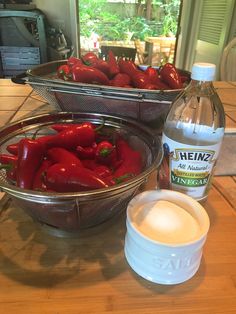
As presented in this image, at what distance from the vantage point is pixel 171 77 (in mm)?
653

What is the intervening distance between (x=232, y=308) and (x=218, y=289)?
3 centimetres

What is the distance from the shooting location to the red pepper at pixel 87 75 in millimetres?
627

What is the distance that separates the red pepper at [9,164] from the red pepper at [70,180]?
0.08 m

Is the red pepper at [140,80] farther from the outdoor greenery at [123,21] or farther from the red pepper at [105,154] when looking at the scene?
the outdoor greenery at [123,21]

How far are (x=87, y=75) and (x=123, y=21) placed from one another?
278 cm

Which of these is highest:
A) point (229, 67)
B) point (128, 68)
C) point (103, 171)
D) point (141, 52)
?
point (128, 68)

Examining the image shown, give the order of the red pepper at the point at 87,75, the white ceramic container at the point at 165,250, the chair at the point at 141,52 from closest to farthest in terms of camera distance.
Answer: the white ceramic container at the point at 165,250, the red pepper at the point at 87,75, the chair at the point at 141,52

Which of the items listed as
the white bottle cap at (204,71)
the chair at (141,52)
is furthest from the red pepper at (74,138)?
the chair at (141,52)

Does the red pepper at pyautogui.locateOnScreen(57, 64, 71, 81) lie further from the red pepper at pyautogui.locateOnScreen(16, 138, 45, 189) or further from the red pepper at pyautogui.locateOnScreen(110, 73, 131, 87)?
the red pepper at pyautogui.locateOnScreen(16, 138, 45, 189)

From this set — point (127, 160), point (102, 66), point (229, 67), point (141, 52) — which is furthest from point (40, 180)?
point (141, 52)

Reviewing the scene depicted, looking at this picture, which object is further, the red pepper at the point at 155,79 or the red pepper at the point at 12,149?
the red pepper at the point at 155,79

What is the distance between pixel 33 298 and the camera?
13.3 inches

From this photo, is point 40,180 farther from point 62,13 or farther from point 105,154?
point 62,13

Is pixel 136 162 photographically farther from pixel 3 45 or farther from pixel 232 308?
pixel 3 45
